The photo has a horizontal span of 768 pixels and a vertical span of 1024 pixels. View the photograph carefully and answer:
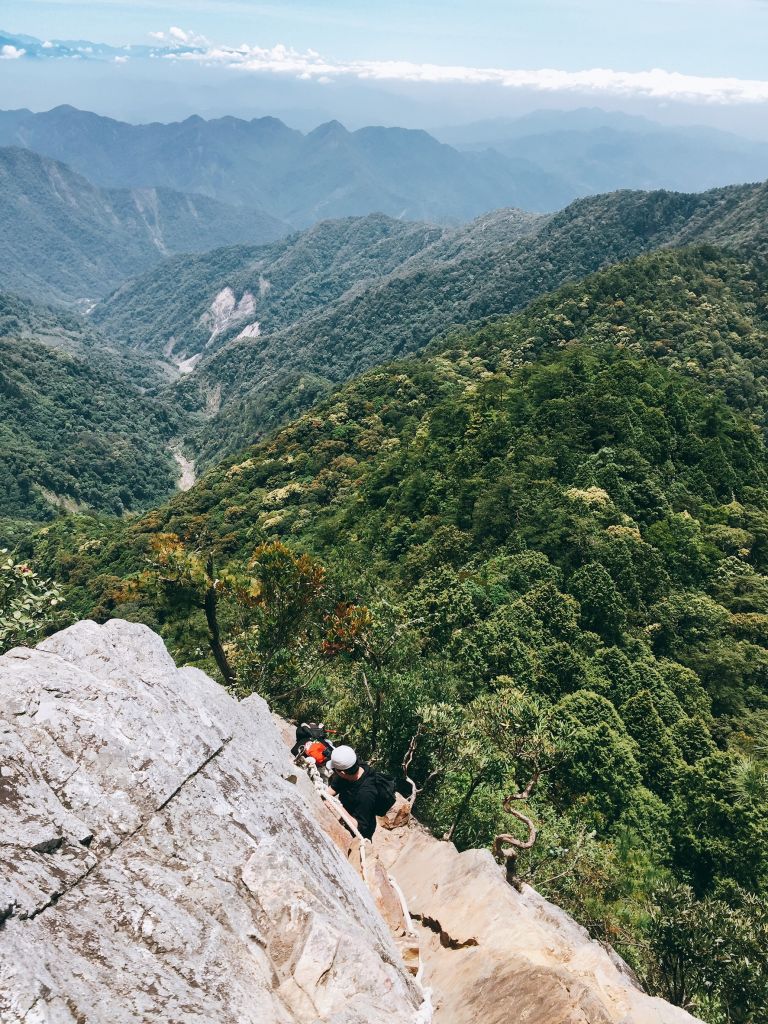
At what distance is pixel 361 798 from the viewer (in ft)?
53.3

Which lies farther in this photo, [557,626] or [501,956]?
[557,626]

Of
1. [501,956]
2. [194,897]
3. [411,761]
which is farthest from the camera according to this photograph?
[411,761]

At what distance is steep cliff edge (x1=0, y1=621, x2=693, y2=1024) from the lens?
8.42 meters

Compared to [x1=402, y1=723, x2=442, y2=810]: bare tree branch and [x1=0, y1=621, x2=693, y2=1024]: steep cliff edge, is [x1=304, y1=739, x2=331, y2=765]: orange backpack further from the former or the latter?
[x1=402, y1=723, x2=442, y2=810]: bare tree branch

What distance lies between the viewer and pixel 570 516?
5109cm

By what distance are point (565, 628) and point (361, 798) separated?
29.3m

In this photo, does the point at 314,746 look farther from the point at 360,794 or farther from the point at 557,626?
the point at 557,626

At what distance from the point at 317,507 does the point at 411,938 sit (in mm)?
74757

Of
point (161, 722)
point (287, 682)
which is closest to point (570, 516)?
point (287, 682)

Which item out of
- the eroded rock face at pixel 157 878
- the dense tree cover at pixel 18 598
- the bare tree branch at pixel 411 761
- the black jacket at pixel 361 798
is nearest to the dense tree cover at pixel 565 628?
the bare tree branch at pixel 411 761

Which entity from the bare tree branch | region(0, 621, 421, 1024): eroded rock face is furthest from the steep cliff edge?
the bare tree branch

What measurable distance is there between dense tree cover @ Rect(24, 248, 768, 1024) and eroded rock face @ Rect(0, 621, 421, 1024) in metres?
9.29

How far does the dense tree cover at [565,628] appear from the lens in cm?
2530

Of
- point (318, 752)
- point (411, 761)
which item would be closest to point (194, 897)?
point (318, 752)
